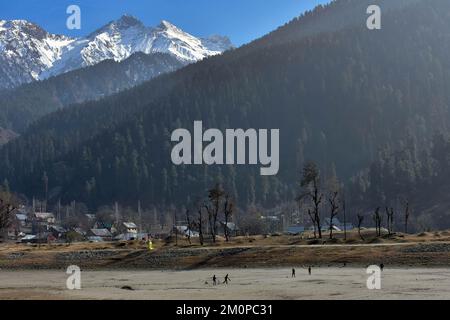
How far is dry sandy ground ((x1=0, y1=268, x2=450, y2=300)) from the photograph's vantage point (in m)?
53.4

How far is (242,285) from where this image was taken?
6384 centimetres

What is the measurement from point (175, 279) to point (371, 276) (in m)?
23.1

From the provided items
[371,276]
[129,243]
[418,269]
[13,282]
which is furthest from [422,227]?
[13,282]

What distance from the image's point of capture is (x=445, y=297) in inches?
1948

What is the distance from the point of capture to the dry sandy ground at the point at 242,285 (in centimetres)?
5344

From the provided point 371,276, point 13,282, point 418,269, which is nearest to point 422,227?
point 418,269

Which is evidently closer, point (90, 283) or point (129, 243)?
point (90, 283)
